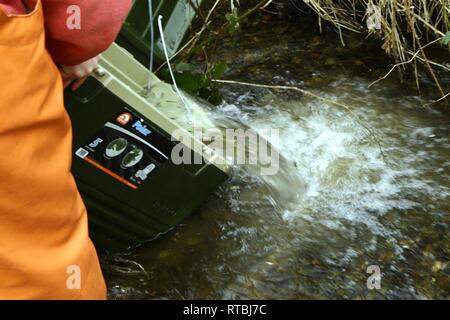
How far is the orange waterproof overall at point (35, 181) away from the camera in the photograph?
4.21 feet

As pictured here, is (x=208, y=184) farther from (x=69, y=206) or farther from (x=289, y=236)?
(x=69, y=206)

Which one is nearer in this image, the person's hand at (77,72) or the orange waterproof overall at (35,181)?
the orange waterproof overall at (35,181)

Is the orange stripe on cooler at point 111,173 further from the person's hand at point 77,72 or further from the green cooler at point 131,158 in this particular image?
the person's hand at point 77,72

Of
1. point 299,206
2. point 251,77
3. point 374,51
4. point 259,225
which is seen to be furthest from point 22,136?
point 374,51

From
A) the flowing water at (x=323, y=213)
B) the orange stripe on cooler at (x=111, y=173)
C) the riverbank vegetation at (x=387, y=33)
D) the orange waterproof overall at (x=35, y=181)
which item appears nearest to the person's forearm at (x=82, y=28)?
the orange waterproof overall at (x=35, y=181)

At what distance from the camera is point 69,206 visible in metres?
1.48

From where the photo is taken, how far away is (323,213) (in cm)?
253

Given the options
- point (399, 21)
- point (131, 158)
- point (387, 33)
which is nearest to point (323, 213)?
point (131, 158)

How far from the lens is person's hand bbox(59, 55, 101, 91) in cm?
168

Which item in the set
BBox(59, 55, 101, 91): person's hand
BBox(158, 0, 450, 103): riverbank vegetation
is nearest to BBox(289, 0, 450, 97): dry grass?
BBox(158, 0, 450, 103): riverbank vegetation

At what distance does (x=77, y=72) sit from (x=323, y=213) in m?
1.27

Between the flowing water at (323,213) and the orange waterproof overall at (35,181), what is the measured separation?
0.79 m

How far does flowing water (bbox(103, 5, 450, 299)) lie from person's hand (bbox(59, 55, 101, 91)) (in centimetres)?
81

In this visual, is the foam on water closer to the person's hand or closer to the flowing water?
the flowing water
